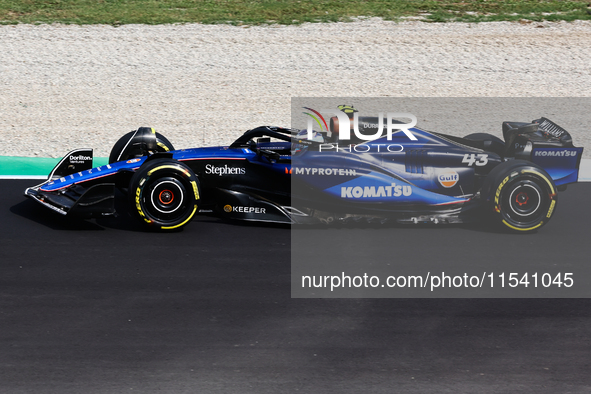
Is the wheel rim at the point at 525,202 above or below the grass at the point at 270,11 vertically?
below

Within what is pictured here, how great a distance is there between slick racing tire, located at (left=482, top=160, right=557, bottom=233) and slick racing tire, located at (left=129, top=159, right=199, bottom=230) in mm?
3147

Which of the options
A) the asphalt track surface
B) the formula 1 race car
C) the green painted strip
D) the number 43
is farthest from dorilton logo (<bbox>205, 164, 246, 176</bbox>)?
the green painted strip

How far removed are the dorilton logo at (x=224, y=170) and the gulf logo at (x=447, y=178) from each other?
2.14 meters

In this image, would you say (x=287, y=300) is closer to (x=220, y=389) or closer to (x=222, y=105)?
(x=220, y=389)

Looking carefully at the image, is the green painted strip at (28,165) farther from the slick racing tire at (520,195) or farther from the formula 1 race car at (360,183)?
the slick racing tire at (520,195)

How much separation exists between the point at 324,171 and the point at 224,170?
42.5 inches

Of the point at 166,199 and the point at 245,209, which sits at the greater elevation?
the point at 166,199

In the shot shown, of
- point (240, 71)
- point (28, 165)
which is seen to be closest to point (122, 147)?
point (28, 165)

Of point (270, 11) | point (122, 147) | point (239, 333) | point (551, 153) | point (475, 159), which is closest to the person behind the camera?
point (239, 333)

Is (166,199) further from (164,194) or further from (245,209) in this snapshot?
(245,209)

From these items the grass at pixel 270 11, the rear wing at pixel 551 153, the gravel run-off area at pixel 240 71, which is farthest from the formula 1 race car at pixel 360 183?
the grass at pixel 270 11

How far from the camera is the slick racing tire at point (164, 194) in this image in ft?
24.2

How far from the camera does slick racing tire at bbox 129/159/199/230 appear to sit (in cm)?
739

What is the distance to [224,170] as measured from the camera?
25.5ft
